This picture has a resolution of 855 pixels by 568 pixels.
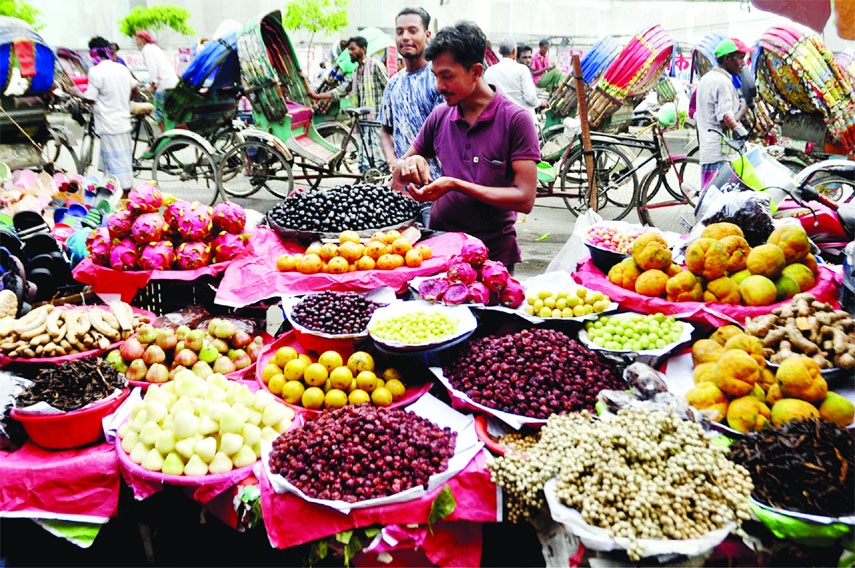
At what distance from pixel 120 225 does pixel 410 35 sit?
2.34 metres

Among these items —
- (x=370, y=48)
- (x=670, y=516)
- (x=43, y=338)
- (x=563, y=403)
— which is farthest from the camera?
(x=370, y=48)

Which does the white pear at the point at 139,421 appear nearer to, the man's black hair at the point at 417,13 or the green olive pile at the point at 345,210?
the green olive pile at the point at 345,210

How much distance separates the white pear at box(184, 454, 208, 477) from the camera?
194 cm

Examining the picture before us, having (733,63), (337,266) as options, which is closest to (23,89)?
(337,266)

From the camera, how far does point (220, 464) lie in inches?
77.2

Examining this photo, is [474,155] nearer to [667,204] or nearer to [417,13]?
[417,13]

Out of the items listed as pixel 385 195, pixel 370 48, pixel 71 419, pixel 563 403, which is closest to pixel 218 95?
pixel 370 48

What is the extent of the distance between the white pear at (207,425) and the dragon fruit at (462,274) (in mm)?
1134

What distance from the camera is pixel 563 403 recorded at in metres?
2.10

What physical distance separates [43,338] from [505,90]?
623 cm

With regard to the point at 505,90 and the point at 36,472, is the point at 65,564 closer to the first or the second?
the point at 36,472

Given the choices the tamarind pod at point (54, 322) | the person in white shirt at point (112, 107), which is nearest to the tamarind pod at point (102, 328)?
the tamarind pod at point (54, 322)

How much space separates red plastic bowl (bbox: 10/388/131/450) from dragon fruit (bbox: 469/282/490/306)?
1460 millimetres

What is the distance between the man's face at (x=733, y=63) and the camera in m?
6.48
